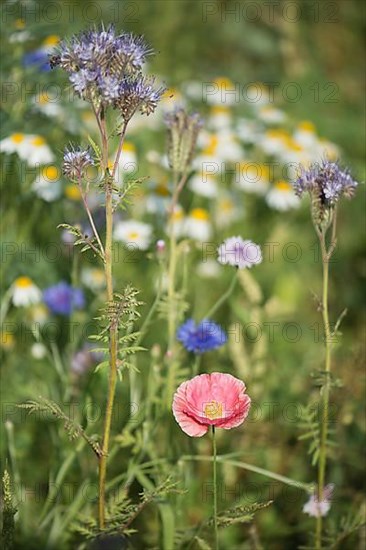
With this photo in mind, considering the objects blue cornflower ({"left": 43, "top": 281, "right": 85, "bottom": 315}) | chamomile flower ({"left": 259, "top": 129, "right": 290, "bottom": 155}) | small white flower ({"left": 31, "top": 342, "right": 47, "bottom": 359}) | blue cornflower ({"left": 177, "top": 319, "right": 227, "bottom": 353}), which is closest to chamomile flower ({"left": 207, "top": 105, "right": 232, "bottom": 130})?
chamomile flower ({"left": 259, "top": 129, "right": 290, "bottom": 155})

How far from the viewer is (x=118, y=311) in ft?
4.02

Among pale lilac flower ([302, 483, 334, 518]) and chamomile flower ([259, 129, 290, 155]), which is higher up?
chamomile flower ([259, 129, 290, 155])

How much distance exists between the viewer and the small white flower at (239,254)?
4.99 feet

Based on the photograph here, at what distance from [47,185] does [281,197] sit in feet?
2.71

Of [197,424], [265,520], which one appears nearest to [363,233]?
[265,520]

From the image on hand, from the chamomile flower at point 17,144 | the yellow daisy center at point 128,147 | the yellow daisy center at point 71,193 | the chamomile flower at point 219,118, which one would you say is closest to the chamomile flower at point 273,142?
the chamomile flower at point 219,118

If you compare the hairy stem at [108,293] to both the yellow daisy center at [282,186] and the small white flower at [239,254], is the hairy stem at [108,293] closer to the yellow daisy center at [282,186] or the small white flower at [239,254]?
the small white flower at [239,254]

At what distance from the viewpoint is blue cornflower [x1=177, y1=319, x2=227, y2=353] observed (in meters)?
1.60

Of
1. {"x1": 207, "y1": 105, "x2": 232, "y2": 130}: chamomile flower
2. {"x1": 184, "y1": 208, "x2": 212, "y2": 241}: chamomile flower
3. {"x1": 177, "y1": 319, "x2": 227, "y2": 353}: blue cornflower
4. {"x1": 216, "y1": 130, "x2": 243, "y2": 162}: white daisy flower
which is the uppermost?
{"x1": 207, "y1": 105, "x2": 232, "y2": 130}: chamomile flower

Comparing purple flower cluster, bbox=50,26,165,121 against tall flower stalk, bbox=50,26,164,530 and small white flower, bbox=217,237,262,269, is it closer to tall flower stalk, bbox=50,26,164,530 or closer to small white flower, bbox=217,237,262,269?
tall flower stalk, bbox=50,26,164,530

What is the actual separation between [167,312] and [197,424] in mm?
459

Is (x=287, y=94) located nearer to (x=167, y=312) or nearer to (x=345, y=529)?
(x=167, y=312)

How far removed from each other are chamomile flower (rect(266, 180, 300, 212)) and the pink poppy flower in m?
1.41

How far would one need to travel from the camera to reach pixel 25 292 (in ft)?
6.44
